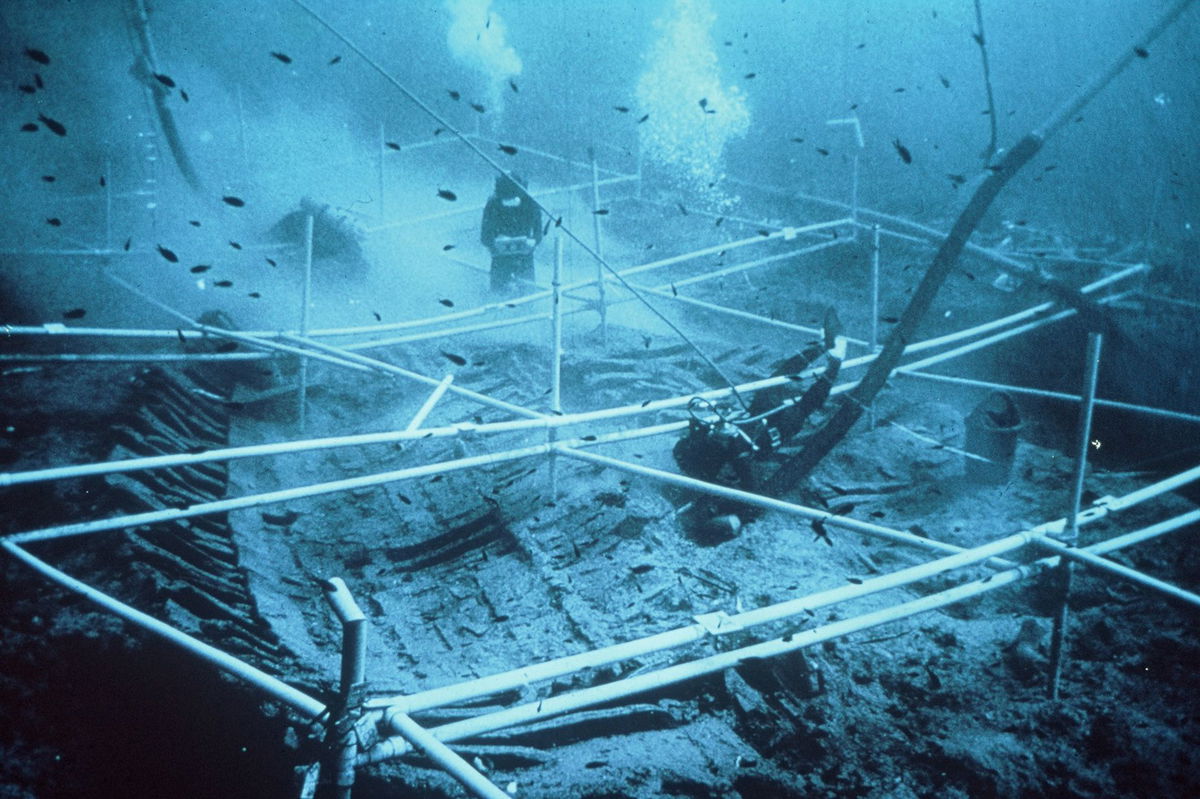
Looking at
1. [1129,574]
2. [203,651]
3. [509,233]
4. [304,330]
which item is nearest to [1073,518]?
[1129,574]

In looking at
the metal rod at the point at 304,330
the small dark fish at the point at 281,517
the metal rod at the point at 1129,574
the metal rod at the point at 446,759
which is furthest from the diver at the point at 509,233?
the metal rod at the point at 446,759

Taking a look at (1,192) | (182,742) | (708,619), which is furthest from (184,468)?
(1,192)

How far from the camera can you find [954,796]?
2.94 m

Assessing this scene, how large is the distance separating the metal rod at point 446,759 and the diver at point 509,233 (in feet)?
28.4

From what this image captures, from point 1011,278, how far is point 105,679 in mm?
11884

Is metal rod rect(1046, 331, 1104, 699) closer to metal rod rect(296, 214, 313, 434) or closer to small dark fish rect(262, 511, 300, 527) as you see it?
small dark fish rect(262, 511, 300, 527)

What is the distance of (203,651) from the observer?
2.34 meters

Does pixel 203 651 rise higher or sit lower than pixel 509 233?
lower

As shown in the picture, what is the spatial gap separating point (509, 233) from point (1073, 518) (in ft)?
28.8

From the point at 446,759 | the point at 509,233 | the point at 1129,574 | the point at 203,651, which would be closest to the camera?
the point at 446,759

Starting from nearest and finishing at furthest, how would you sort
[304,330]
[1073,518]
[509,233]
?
[1073,518], [304,330], [509,233]

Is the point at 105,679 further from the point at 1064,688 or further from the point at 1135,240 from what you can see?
the point at 1135,240

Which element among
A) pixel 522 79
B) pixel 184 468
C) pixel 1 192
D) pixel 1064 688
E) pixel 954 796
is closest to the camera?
pixel 954 796

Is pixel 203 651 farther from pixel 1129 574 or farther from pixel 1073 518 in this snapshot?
pixel 1129 574
